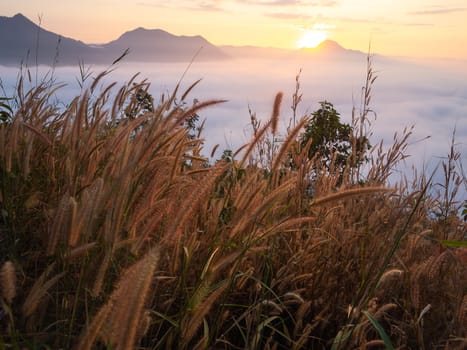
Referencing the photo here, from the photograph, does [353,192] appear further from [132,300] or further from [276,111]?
[132,300]

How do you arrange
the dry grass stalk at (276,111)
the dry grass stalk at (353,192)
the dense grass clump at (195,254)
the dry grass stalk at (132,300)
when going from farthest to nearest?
the dry grass stalk at (276,111) < the dry grass stalk at (353,192) < the dense grass clump at (195,254) < the dry grass stalk at (132,300)

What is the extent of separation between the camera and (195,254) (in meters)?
2.19

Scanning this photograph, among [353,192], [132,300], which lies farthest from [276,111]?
[132,300]

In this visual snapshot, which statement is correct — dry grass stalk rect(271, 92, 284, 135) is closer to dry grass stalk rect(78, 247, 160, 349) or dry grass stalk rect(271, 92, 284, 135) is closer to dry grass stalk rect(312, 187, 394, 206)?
dry grass stalk rect(312, 187, 394, 206)

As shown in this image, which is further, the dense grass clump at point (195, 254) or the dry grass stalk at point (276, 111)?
the dry grass stalk at point (276, 111)

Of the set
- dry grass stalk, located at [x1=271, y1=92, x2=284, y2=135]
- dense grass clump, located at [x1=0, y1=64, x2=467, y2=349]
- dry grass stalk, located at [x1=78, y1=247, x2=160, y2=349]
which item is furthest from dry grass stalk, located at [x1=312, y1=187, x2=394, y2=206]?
dry grass stalk, located at [x1=78, y1=247, x2=160, y2=349]

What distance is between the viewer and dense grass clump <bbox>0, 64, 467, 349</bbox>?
62.4 inches

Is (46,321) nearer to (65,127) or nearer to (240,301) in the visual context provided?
(240,301)

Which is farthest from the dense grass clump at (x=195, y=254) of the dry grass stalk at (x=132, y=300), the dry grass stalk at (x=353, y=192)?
the dry grass stalk at (x=132, y=300)

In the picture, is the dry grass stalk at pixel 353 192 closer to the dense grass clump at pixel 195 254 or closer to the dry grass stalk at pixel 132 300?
the dense grass clump at pixel 195 254

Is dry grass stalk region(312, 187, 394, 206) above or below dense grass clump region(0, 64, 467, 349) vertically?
above

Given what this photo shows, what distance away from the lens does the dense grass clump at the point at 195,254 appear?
1.59 metres

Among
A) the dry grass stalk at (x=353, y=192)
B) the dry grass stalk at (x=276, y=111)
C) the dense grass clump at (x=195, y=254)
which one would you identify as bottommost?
the dense grass clump at (x=195, y=254)

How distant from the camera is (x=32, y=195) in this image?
2.52 meters
